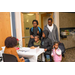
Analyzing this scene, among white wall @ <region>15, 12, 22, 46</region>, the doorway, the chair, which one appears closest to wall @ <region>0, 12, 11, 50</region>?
white wall @ <region>15, 12, 22, 46</region>

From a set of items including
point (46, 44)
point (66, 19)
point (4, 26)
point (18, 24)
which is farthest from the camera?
point (66, 19)

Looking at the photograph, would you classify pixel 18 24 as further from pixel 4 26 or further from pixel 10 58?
pixel 10 58

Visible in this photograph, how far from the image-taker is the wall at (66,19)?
15.5 feet

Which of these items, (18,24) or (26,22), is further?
(26,22)

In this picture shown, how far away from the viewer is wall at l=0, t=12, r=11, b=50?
3.08 m

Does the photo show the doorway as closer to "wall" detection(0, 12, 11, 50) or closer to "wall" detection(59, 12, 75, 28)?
"wall" detection(0, 12, 11, 50)

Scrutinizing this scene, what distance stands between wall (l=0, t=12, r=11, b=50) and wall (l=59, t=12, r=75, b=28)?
2.59 m

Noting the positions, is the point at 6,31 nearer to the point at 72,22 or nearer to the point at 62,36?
the point at 62,36

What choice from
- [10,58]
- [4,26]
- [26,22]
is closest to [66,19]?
[26,22]

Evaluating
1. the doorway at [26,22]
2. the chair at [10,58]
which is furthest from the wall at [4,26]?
the chair at [10,58]

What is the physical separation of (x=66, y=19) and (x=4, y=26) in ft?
10.5

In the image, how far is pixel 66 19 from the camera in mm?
4906

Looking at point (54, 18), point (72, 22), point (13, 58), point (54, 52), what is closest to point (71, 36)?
point (72, 22)

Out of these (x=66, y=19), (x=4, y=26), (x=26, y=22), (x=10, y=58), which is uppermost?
(x=66, y=19)
